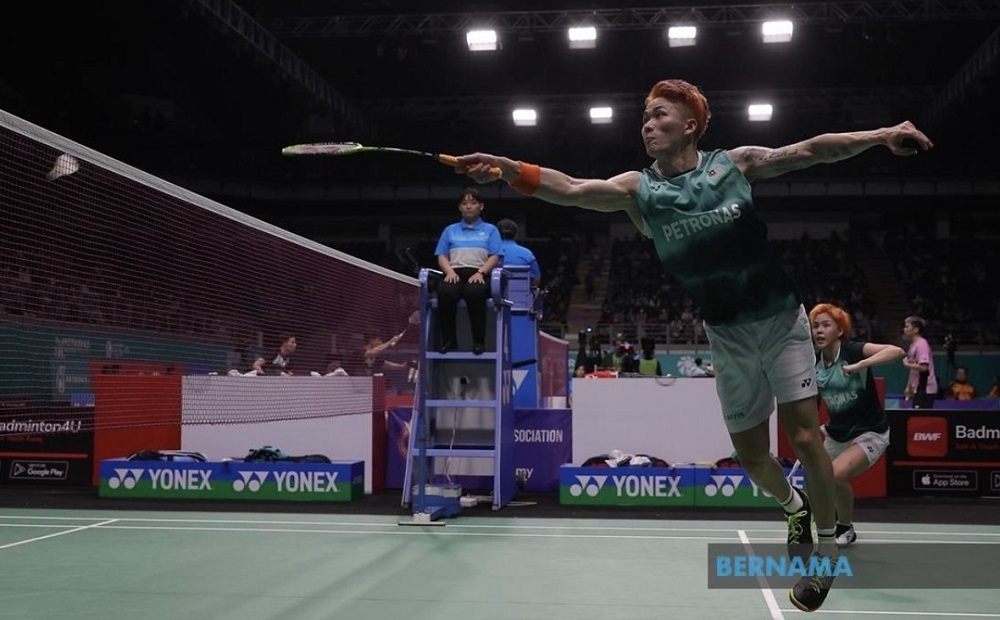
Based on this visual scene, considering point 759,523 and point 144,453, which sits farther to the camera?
point 144,453

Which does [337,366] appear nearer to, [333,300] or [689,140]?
[333,300]

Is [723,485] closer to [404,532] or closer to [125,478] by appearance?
[404,532]

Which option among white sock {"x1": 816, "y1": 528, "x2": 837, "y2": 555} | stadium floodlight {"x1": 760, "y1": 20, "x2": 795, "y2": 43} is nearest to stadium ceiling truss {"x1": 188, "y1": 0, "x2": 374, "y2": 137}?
stadium floodlight {"x1": 760, "y1": 20, "x2": 795, "y2": 43}

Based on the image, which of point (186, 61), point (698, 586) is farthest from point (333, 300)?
point (186, 61)

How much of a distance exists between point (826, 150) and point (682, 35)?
2235cm

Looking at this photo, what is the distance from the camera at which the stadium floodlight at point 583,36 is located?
25547mm

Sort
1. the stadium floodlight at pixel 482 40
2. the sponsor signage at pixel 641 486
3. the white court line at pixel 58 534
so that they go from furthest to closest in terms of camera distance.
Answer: the stadium floodlight at pixel 482 40 < the sponsor signage at pixel 641 486 < the white court line at pixel 58 534

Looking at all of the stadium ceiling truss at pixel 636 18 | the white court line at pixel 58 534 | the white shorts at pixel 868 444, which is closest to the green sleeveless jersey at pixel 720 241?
the white shorts at pixel 868 444

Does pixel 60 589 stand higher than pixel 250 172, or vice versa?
pixel 250 172

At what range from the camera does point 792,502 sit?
5008mm

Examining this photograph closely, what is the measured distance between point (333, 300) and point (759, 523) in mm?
5032

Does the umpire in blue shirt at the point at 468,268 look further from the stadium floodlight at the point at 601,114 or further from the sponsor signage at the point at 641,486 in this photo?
the stadium floodlight at the point at 601,114

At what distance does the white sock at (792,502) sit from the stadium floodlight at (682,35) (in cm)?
2210

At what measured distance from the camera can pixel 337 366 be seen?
11.1 m
